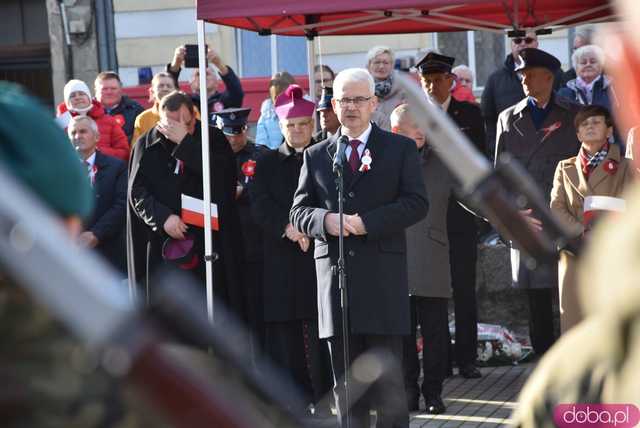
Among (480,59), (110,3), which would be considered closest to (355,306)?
(480,59)

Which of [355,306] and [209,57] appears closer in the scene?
[355,306]

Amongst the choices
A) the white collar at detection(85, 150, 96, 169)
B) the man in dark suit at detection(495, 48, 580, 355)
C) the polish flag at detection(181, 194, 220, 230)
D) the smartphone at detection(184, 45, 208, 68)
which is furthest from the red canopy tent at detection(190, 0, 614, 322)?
the white collar at detection(85, 150, 96, 169)

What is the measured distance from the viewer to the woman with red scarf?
9.80 metres

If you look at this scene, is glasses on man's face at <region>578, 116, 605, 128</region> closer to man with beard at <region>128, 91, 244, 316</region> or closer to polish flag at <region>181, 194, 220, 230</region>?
man with beard at <region>128, 91, 244, 316</region>

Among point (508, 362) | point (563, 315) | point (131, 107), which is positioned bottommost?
point (508, 362)

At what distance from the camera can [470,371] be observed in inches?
355

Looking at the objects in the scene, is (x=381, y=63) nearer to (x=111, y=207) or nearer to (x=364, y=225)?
(x=111, y=207)

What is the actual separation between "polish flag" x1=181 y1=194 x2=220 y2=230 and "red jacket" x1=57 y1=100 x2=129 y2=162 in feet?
5.25

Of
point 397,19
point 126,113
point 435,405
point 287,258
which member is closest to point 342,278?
point 287,258

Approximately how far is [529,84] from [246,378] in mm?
7574

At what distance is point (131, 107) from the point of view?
35.7 ft

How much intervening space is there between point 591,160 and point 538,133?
81 centimetres

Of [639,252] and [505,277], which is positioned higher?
[639,252]

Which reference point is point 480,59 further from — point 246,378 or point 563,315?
point 246,378
